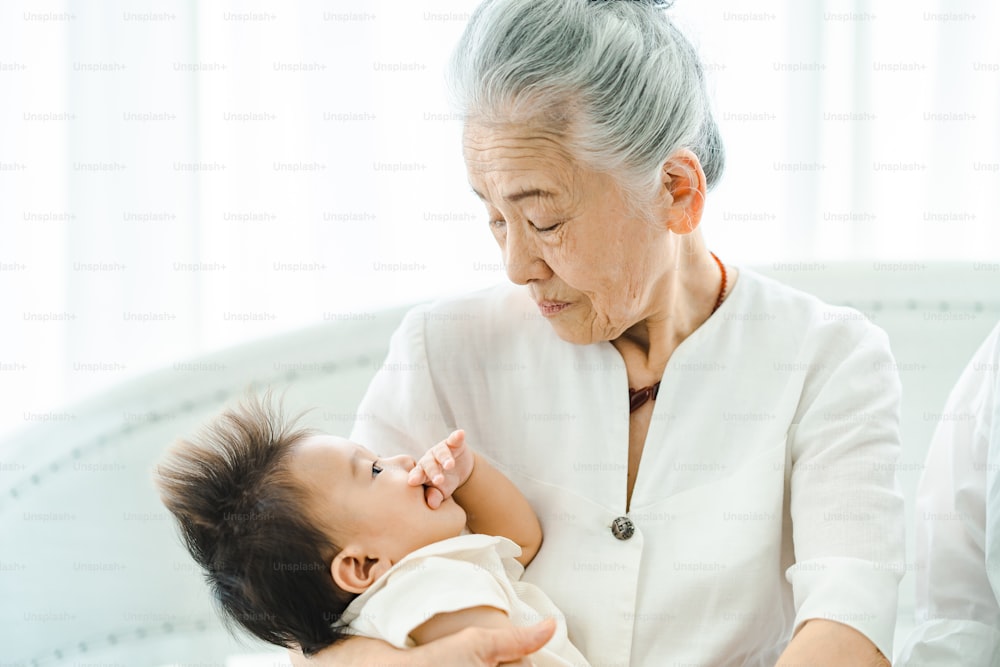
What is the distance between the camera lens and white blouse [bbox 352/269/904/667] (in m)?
1.55

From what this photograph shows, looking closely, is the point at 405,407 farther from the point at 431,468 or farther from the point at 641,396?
the point at 641,396

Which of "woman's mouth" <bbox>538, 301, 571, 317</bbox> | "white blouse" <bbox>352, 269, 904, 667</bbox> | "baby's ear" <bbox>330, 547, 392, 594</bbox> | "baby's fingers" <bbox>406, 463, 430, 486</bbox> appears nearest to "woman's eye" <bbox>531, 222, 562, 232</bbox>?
"woman's mouth" <bbox>538, 301, 571, 317</bbox>

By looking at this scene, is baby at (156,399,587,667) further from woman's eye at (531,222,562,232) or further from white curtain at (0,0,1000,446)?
white curtain at (0,0,1000,446)

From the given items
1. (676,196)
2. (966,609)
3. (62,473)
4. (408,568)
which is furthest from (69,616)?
(966,609)

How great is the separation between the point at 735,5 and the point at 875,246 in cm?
80

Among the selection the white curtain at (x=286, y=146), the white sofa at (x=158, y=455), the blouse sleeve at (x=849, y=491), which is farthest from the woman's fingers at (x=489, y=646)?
the white curtain at (x=286, y=146)

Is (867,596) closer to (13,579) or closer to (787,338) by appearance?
(787,338)

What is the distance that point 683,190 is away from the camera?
5.32 ft

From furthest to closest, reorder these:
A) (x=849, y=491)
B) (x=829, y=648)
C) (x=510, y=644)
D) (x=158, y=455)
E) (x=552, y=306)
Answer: (x=158, y=455) < (x=552, y=306) < (x=849, y=491) < (x=829, y=648) < (x=510, y=644)

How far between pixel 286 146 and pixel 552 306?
1.43m

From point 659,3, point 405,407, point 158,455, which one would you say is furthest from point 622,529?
point 158,455

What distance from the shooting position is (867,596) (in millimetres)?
1459

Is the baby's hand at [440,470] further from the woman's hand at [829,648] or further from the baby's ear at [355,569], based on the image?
the woman's hand at [829,648]

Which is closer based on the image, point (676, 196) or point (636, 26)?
point (636, 26)
